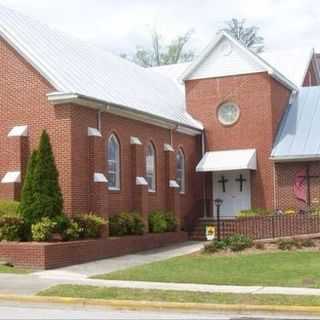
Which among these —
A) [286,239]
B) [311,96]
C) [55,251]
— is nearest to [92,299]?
[55,251]

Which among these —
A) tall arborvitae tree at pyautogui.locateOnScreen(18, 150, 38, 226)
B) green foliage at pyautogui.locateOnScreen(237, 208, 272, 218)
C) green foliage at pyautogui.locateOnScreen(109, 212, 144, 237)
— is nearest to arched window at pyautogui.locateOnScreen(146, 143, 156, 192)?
green foliage at pyautogui.locateOnScreen(109, 212, 144, 237)

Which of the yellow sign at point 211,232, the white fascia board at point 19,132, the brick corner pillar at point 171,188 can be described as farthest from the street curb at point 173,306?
the yellow sign at point 211,232

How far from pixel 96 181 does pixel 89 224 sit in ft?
5.76

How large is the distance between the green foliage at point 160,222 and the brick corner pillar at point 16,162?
600 centimetres

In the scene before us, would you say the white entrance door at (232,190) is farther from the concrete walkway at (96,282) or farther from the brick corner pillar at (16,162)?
the brick corner pillar at (16,162)

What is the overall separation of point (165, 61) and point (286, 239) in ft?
139

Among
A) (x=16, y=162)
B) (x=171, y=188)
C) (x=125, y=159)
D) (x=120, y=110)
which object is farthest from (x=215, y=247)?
(x=16, y=162)

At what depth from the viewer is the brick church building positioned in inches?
920

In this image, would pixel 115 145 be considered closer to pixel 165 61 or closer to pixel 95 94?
pixel 95 94

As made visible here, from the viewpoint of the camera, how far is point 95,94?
2447cm

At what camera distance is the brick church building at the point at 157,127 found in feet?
76.6

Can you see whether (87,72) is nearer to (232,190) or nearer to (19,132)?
(19,132)

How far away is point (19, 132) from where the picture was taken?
76.8 feet

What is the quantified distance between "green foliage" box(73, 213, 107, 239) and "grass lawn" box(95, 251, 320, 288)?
2.76 m
